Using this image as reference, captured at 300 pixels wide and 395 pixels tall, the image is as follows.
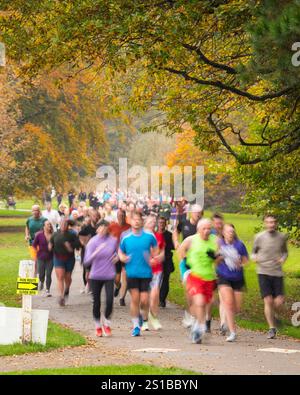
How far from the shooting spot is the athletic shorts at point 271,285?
16.7 meters

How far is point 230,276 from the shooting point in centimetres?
1616

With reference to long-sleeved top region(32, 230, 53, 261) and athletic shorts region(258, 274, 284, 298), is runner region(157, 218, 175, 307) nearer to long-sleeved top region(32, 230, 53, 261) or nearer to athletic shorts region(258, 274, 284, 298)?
long-sleeved top region(32, 230, 53, 261)

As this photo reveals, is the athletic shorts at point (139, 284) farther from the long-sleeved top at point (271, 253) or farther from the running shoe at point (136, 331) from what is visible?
the long-sleeved top at point (271, 253)

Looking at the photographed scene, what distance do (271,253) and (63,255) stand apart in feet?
17.1

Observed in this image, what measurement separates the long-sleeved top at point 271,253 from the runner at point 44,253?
244 inches

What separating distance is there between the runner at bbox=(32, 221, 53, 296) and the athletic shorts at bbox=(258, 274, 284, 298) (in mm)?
6224

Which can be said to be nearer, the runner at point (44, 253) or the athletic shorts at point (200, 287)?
the athletic shorts at point (200, 287)

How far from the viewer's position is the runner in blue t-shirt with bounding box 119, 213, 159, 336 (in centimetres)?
1622
